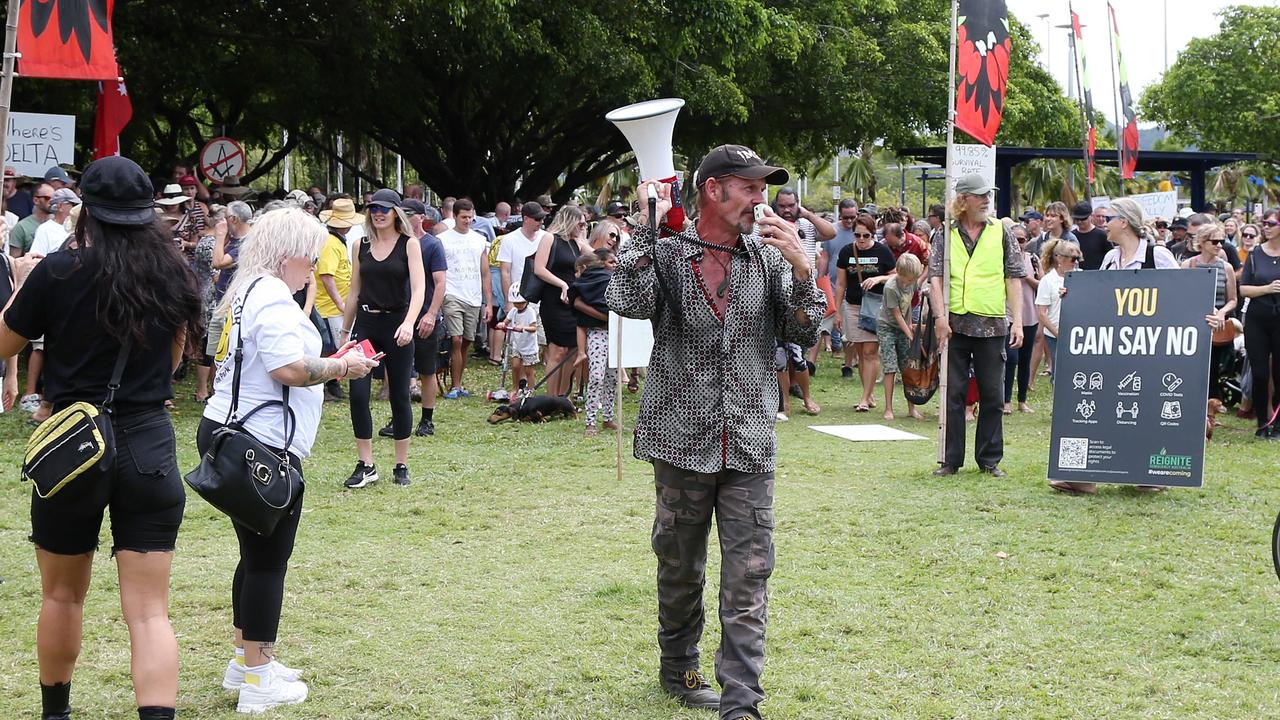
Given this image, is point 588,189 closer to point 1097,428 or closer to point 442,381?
point 442,381

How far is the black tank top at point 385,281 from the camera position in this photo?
870 cm

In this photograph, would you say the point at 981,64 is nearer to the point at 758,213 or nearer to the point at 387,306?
the point at 387,306

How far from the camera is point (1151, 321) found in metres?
8.65

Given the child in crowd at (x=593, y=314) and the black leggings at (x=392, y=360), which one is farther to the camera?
the child in crowd at (x=593, y=314)

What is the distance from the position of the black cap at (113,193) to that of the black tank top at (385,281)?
4524 millimetres

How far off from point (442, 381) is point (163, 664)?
394 inches

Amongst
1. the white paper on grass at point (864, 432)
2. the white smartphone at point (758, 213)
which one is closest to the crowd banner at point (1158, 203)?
the white paper on grass at point (864, 432)

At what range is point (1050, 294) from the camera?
1330cm

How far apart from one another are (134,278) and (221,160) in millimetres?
19987

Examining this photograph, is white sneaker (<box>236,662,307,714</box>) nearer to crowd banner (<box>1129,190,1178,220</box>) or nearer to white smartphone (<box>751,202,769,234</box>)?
white smartphone (<box>751,202,769,234</box>)

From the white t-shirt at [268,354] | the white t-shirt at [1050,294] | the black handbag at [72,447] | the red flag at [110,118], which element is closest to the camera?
the black handbag at [72,447]

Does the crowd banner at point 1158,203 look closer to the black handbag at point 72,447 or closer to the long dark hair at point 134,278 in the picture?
the long dark hair at point 134,278

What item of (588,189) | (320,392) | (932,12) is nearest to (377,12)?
(932,12)

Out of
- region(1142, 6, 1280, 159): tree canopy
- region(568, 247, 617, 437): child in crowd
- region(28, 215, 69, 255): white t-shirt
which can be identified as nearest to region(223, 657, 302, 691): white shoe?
region(568, 247, 617, 437): child in crowd
